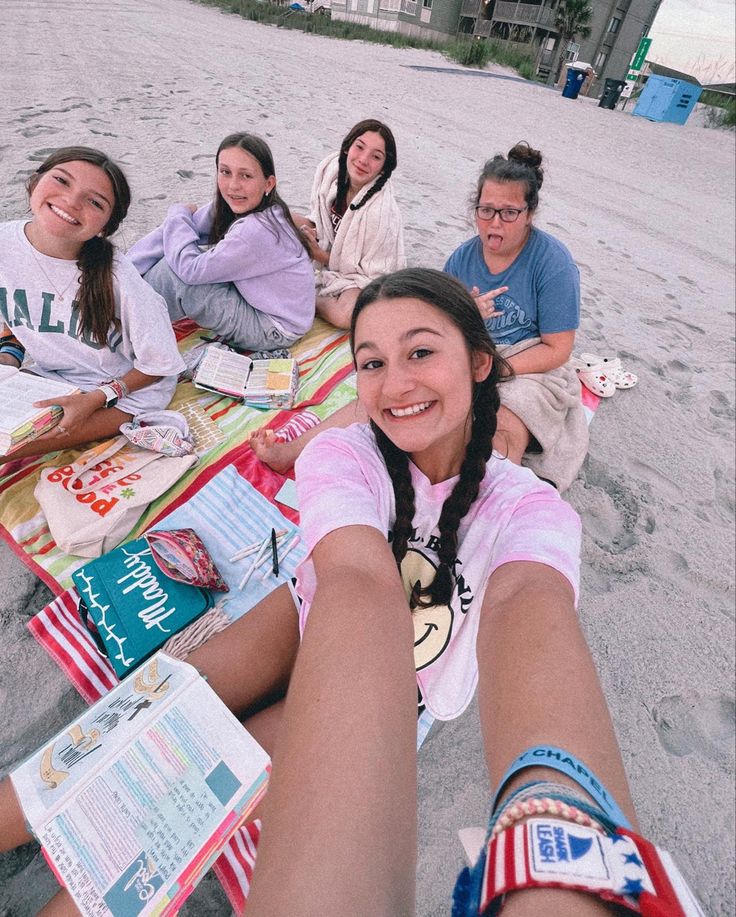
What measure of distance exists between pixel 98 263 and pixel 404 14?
103ft

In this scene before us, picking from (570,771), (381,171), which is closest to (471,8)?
(381,171)

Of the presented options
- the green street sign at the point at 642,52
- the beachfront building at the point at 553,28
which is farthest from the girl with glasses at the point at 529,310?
the beachfront building at the point at 553,28

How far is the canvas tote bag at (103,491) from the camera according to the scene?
1.80m

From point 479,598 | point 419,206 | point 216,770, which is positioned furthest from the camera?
point 419,206

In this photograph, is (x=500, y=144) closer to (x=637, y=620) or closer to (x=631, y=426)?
(x=631, y=426)

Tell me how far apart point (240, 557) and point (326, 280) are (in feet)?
7.87

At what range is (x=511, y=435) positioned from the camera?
7.04 feet

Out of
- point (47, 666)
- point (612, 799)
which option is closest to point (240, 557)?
point (47, 666)

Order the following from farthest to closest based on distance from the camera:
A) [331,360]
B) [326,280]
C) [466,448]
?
[326,280] → [331,360] → [466,448]

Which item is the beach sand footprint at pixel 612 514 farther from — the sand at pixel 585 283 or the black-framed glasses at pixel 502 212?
the black-framed glasses at pixel 502 212

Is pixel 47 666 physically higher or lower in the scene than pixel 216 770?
lower

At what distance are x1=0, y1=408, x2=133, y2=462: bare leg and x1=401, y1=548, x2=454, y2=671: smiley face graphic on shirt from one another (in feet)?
5.16

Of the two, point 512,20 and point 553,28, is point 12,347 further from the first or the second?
point 512,20

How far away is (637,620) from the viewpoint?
1970 mm
